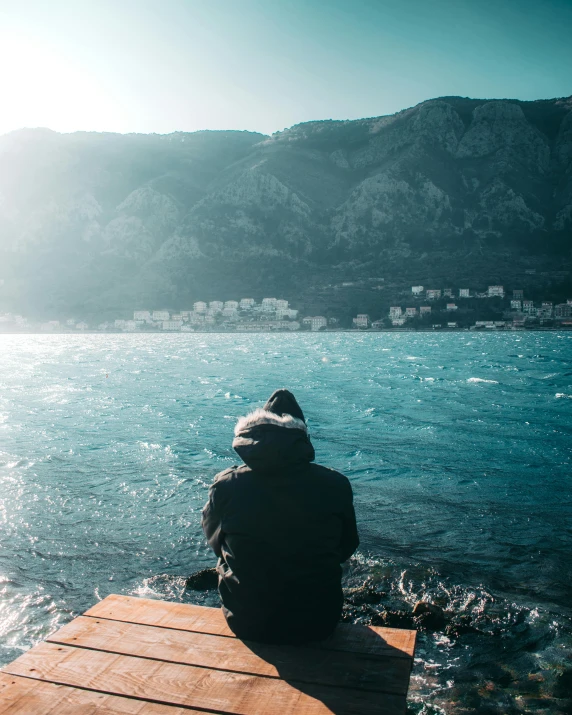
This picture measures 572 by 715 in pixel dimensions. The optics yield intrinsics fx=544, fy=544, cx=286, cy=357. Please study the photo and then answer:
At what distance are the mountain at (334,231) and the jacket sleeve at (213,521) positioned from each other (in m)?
155

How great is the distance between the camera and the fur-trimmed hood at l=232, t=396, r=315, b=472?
12.6 feet

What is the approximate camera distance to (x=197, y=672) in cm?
358

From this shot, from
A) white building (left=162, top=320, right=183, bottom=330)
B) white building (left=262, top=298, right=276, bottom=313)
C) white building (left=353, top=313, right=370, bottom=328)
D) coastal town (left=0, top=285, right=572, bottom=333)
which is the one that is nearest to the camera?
coastal town (left=0, top=285, right=572, bottom=333)

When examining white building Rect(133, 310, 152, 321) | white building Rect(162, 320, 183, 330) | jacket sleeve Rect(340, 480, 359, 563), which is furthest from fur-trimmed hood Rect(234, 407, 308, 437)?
white building Rect(133, 310, 152, 321)

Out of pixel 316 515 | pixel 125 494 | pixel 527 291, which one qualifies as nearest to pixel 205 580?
pixel 316 515

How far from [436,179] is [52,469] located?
174022 millimetres

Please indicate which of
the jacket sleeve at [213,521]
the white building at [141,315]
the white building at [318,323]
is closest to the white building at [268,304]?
the white building at [318,323]

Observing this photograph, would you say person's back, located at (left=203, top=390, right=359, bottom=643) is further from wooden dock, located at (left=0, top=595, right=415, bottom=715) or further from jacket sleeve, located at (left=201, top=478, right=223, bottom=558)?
wooden dock, located at (left=0, top=595, right=415, bottom=715)

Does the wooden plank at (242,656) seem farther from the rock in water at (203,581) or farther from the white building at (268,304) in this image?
the white building at (268,304)

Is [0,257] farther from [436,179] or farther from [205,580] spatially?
[205,580]

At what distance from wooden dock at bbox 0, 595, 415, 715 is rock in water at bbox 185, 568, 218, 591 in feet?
10.8

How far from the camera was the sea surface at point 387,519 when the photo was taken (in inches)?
237

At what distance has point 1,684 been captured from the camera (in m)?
3.41

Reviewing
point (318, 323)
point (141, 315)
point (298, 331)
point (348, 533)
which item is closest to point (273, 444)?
point (348, 533)
